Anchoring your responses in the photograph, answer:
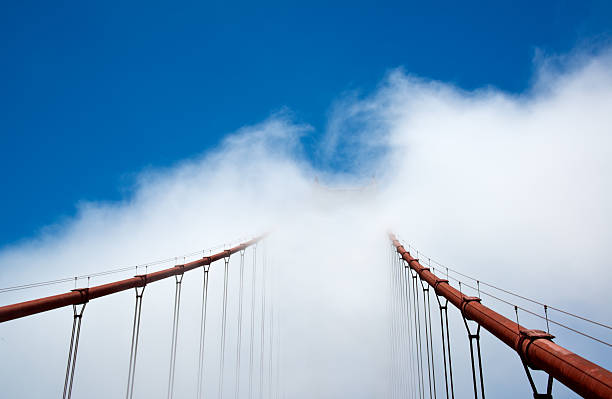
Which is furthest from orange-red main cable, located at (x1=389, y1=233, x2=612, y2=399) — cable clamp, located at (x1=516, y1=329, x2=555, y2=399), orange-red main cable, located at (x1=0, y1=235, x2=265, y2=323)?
orange-red main cable, located at (x1=0, y1=235, x2=265, y2=323)

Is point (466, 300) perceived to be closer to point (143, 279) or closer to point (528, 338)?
point (528, 338)

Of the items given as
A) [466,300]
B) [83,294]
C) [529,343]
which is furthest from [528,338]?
[83,294]

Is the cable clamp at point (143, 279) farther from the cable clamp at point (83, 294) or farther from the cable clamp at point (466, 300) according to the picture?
the cable clamp at point (466, 300)

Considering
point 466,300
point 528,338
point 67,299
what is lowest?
point 528,338

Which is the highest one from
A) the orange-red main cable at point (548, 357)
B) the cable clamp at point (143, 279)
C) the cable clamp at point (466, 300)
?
the cable clamp at point (143, 279)

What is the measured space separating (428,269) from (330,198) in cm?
6927

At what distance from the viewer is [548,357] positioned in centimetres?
596

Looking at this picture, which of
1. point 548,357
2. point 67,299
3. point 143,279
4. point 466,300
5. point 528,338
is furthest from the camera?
point 143,279

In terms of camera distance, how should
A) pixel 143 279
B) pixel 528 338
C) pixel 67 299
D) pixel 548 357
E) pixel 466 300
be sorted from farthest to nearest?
1. pixel 143 279
2. pixel 67 299
3. pixel 466 300
4. pixel 528 338
5. pixel 548 357

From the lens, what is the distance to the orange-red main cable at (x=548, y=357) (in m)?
4.77

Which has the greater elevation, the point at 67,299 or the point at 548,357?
the point at 67,299

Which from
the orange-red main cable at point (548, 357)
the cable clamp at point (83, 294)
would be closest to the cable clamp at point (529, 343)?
the orange-red main cable at point (548, 357)

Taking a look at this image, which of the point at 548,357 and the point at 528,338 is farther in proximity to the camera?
the point at 528,338

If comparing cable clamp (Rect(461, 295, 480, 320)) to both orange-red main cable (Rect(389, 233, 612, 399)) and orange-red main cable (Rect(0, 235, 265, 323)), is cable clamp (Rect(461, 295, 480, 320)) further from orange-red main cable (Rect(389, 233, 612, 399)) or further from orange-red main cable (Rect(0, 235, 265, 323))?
orange-red main cable (Rect(0, 235, 265, 323))
